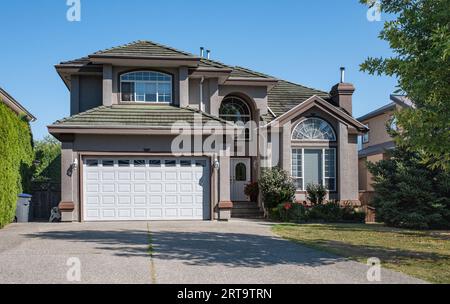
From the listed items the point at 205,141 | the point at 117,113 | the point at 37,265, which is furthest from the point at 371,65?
the point at 117,113

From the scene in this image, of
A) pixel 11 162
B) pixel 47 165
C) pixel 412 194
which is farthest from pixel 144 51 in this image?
pixel 412 194

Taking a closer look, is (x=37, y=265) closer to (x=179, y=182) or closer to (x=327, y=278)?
(x=327, y=278)

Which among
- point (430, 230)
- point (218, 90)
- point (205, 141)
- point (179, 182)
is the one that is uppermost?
point (218, 90)

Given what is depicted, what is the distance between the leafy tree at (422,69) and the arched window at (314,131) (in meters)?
11.6

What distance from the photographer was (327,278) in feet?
27.7

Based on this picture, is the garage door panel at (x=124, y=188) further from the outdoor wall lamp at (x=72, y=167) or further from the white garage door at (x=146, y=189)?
the outdoor wall lamp at (x=72, y=167)

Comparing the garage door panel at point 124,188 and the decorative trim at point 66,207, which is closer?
the decorative trim at point 66,207

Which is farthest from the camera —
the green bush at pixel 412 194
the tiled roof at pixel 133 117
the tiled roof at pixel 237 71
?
the tiled roof at pixel 237 71

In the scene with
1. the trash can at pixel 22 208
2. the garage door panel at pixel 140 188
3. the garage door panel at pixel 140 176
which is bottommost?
the trash can at pixel 22 208

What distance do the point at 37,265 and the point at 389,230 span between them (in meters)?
11.7

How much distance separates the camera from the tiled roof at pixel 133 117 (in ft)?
59.5

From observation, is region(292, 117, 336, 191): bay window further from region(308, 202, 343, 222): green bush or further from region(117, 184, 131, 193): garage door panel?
region(117, 184, 131, 193): garage door panel

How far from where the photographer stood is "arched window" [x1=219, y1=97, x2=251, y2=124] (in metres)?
23.4

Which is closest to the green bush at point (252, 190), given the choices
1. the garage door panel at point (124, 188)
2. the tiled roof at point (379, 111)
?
the garage door panel at point (124, 188)
